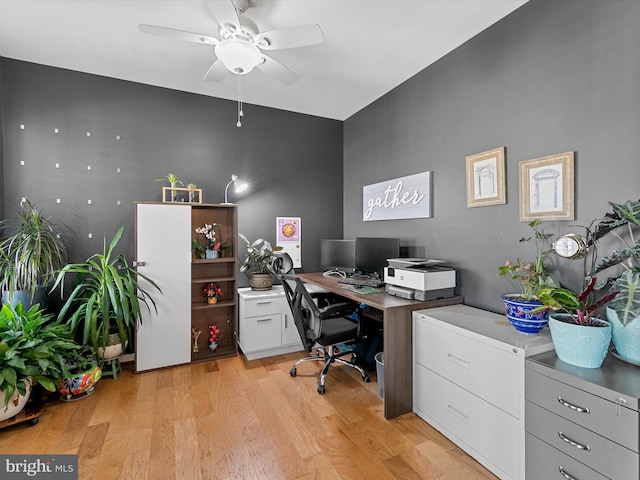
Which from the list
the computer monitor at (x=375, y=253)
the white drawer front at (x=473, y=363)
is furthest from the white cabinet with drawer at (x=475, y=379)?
the computer monitor at (x=375, y=253)

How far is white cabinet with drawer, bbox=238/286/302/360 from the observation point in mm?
2963

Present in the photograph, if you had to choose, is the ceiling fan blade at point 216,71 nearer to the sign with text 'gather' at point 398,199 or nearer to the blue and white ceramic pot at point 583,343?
the sign with text 'gather' at point 398,199

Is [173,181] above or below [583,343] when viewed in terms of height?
above

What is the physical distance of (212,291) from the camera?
3109 mm

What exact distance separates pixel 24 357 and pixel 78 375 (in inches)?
16.2

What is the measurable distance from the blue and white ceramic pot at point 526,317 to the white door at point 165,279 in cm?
264

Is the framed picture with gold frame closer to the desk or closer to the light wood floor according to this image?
the desk

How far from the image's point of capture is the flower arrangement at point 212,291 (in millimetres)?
3100

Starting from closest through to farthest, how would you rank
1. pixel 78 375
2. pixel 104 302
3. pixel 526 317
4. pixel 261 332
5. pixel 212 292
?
pixel 526 317, pixel 78 375, pixel 104 302, pixel 261 332, pixel 212 292

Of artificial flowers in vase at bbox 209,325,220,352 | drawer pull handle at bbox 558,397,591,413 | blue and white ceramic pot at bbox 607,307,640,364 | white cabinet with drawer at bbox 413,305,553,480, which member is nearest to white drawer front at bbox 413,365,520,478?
white cabinet with drawer at bbox 413,305,553,480

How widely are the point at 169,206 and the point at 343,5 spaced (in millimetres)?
2155

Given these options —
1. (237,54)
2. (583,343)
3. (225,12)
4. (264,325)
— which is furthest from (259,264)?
(583,343)

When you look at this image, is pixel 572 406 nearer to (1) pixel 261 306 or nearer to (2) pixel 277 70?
(1) pixel 261 306

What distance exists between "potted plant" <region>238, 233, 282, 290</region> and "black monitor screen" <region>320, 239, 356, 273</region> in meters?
0.62
